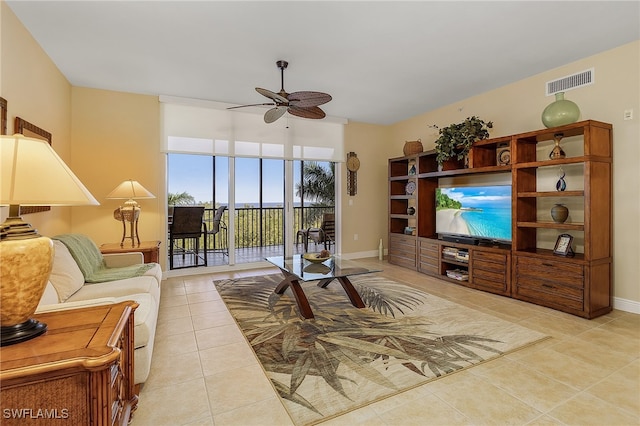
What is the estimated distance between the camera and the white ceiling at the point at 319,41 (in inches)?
101

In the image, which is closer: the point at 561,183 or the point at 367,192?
the point at 561,183

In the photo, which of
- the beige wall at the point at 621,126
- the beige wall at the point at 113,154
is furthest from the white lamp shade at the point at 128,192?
the beige wall at the point at 621,126

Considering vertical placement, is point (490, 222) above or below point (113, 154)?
below

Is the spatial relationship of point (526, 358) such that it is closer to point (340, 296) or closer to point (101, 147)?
point (340, 296)

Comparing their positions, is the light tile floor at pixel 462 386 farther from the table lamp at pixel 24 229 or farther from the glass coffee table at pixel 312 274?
the table lamp at pixel 24 229

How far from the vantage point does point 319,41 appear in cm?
304

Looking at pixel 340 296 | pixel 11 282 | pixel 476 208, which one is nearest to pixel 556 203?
pixel 476 208

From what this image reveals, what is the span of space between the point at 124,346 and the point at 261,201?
415cm

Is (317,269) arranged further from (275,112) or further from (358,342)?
(275,112)

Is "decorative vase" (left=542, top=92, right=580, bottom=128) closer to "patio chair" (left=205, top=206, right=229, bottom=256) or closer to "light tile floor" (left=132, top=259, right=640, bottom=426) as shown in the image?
"light tile floor" (left=132, top=259, right=640, bottom=426)

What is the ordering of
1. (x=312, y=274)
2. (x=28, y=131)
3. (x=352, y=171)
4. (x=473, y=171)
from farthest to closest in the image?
1. (x=352, y=171)
2. (x=473, y=171)
3. (x=312, y=274)
4. (x=28, y=131)

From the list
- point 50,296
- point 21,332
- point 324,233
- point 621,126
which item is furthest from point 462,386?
point 324,233

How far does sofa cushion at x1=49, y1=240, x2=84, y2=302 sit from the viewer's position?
2.23 meters

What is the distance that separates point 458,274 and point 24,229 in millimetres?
4433
